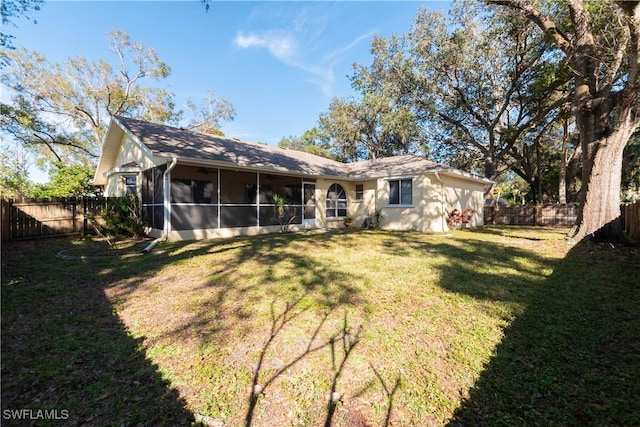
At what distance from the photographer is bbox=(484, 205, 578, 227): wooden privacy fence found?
53.5ft

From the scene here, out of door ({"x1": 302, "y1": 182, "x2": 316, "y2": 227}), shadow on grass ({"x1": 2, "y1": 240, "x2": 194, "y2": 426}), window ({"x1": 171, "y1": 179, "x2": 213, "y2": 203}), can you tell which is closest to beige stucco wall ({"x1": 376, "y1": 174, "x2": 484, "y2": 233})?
door ({"x1": 302, "y1": 182, "x2": 316, "y2": 227})

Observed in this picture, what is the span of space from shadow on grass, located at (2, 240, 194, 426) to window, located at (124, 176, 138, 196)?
27.3 feet

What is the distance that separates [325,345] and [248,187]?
368 inches

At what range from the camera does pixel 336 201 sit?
14945 mm

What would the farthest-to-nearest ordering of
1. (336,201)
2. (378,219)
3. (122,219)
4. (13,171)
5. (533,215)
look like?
(13,171) < (533,215) < (336,201) < (378,219) < (122,219)

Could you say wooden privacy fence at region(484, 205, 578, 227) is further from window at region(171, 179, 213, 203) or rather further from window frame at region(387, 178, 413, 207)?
window at region(171, 179, 213, 203)

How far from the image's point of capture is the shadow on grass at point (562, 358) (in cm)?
196

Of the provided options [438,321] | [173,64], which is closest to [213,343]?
[438,321]

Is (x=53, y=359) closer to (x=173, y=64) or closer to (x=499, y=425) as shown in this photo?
(x=499, y=425)

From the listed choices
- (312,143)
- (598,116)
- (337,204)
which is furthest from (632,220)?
(312,143)

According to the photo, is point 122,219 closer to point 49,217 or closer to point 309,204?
point 49,217

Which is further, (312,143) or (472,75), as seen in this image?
(312,143)

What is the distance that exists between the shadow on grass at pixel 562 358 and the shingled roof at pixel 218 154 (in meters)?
8.22

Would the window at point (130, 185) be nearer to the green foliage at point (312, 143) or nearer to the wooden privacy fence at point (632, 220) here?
the wooden privacy fence at point (632, 220)
